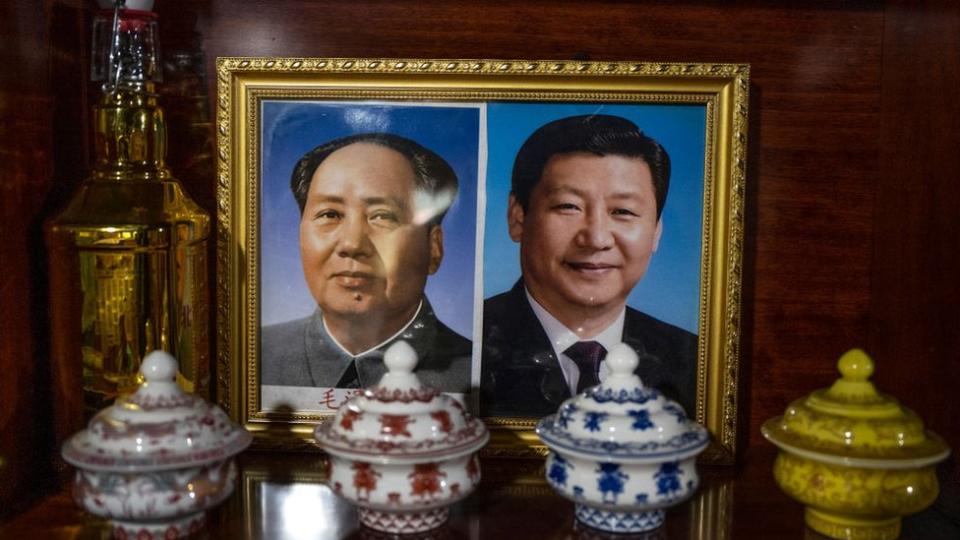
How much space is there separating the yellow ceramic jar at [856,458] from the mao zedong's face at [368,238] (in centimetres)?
34

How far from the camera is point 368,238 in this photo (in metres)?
0.89

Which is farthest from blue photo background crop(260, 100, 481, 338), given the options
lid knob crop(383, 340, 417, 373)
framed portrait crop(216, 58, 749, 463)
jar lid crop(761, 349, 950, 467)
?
jar lid crop(761, 349, 950, 467)

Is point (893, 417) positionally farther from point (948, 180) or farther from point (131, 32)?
point (131, 32)

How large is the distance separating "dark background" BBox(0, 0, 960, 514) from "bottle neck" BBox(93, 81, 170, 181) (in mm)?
49

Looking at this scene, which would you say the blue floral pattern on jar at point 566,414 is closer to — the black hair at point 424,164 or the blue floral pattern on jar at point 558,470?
the blue floral pattern on jar at point 558,470

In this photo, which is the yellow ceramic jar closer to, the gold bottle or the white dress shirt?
the white dress shirt

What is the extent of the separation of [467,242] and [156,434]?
32 cm

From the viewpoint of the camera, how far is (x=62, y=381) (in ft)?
2.80

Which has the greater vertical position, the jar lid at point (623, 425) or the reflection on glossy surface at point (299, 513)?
the jar lid at point (623, 425)

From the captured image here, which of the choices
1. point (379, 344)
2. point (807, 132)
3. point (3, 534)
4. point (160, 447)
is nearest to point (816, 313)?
Answer: point (807, 132)

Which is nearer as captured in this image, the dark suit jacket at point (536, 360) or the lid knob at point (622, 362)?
the lid knob at point (622, 362)

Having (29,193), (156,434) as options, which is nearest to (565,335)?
(156,434)

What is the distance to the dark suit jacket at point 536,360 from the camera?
0.89m

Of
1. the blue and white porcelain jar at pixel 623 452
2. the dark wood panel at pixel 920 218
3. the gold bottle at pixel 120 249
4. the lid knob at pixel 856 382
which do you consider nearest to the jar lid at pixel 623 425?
the blue and white porcelain jar at pixel 623 452
